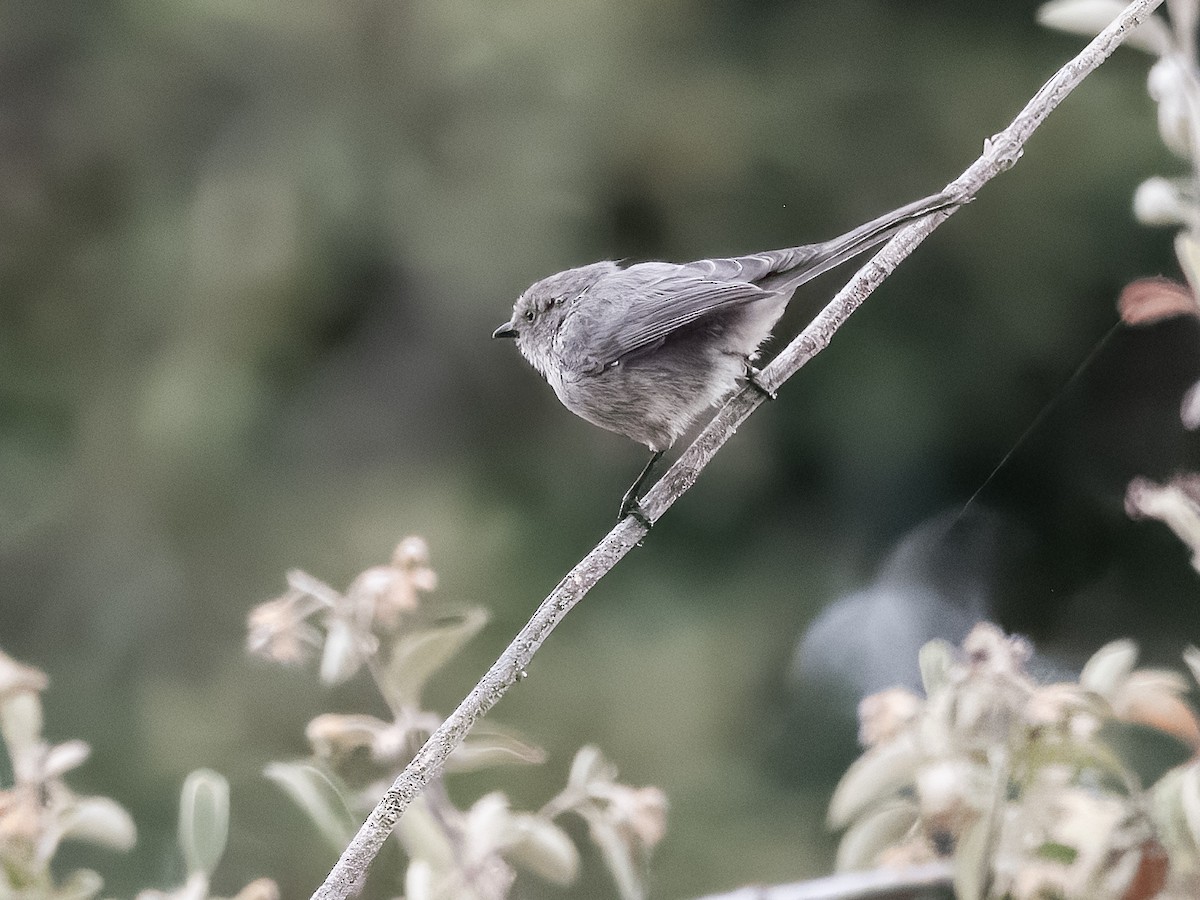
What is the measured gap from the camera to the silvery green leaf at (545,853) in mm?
665

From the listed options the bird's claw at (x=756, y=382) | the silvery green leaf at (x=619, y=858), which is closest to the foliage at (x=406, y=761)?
the silvery green leaf at (x=619, y=858)

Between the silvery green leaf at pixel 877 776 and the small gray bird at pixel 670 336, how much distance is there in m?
0.19

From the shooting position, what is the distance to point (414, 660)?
690mm

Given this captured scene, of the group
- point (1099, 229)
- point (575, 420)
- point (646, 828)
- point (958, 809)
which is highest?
point (575, 420)

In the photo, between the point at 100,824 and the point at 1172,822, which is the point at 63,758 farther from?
the point at 1172,822

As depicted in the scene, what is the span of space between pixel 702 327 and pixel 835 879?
1.07 ft

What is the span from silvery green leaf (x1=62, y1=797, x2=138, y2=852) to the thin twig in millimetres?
161

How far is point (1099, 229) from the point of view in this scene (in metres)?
0.75

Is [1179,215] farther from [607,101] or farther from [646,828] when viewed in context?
[646,828]

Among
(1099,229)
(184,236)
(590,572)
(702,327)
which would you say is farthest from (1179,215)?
(184,236)

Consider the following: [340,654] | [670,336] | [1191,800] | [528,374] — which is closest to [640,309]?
[670,336]

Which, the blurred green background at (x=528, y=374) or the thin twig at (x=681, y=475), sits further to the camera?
the blurred green background at (x=528, y=374)

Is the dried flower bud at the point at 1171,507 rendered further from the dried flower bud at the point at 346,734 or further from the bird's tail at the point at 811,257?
the dried flower bud at the point at 346,734

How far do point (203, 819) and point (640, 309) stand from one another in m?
0.43
